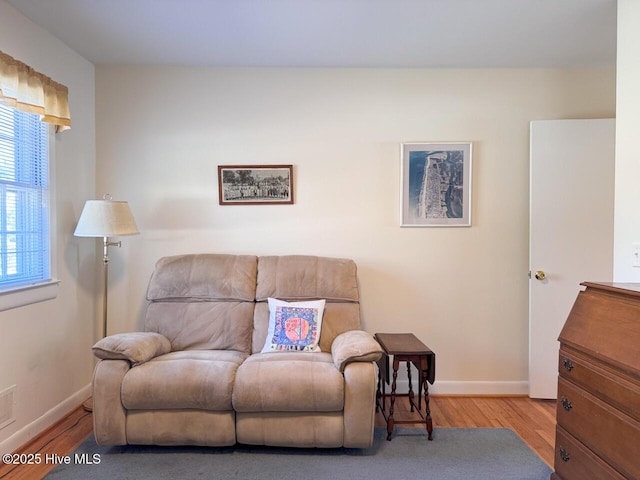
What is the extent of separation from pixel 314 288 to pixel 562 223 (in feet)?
6.36

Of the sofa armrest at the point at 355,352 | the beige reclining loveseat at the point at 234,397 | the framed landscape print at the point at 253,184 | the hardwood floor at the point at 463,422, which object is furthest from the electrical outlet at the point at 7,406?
the sofa armrest at the point at 355,352

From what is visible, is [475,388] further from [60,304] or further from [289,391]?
[60,304]

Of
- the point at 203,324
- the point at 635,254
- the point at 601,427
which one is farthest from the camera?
the point at 203,324

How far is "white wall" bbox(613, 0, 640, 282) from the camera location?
1889 mm

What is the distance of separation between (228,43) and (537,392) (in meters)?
3.42

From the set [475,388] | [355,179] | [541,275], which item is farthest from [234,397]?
[541,275]

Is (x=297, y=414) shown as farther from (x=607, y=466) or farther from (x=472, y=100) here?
(x=472, y=100)

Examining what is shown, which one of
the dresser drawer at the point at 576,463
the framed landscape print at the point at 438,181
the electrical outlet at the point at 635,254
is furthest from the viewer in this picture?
the framed landscape print at the point at 438,181

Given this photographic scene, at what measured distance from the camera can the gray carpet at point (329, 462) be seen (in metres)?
1.93

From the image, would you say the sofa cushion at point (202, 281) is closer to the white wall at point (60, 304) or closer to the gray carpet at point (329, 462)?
the white wall at point (60, 304)

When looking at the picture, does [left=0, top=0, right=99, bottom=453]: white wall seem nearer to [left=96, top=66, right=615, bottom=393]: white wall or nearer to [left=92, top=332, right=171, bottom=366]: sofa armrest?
[left=96, top=66, right=615, bottom=393]: white wall

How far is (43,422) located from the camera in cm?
234

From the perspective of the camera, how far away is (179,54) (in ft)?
8.82

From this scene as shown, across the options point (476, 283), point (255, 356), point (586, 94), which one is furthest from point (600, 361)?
point (586, 94)
